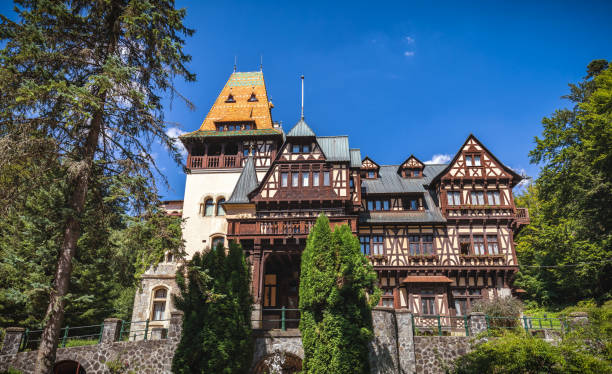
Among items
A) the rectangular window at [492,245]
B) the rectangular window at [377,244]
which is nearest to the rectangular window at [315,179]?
the rectangular window at [377,244]

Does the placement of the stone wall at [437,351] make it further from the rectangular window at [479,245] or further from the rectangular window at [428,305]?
the rectangular window at [479,245]

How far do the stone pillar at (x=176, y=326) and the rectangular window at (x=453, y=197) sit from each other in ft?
59.1

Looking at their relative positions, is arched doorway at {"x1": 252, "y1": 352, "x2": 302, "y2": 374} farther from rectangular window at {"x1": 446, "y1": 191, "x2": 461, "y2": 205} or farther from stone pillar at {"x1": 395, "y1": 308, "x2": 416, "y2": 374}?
rectangular window at {"x1": 446, "y1": 191, "x2": 461, "y2": 205}

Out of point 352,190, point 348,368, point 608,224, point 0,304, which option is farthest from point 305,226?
point 608,224

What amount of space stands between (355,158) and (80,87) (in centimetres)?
1969

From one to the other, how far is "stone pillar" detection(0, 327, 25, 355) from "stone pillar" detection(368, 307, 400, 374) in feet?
43.2

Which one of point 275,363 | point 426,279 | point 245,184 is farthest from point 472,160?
point 275,363

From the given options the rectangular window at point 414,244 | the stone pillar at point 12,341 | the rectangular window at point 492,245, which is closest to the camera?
the stone pillar at point 12,341

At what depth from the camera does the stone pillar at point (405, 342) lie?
1428 cm

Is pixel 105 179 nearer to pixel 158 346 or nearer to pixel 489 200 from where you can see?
pixel 158 346

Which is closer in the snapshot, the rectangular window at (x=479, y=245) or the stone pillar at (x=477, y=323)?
the stone pillar at (x=477, y=323)

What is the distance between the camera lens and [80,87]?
31.7 feet

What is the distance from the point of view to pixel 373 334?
14.1m

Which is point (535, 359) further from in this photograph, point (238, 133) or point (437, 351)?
point (238, 133)
